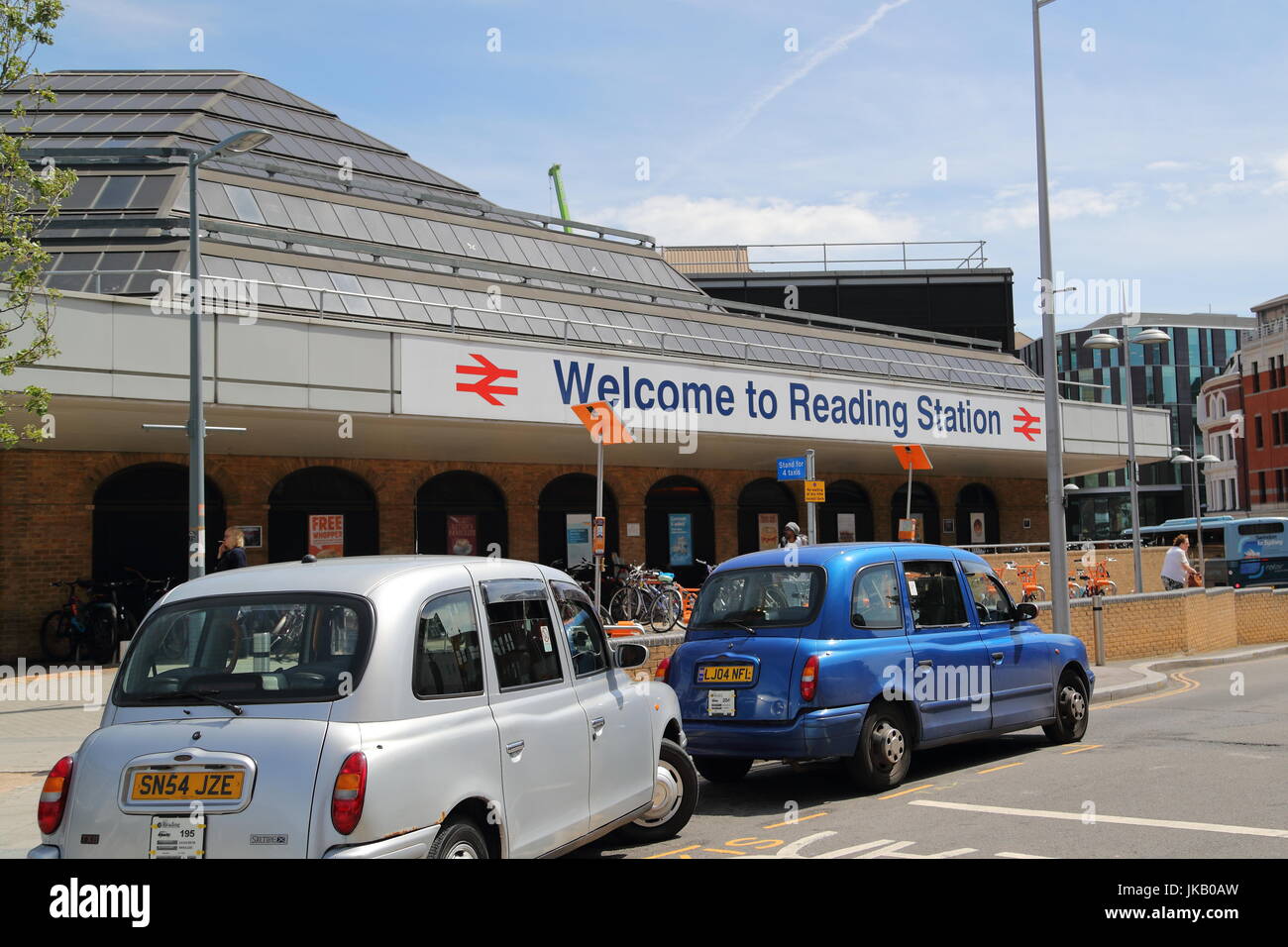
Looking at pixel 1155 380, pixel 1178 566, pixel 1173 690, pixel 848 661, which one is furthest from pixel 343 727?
pixel 1155 380

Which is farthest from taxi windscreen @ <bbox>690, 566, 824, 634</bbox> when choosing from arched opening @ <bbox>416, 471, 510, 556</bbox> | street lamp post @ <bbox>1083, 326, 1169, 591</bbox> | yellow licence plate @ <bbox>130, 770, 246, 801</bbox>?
street lamp post @ <bbox>1083, 326, 1169, 591</bbox>

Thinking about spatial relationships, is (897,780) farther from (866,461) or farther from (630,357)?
(866,461)

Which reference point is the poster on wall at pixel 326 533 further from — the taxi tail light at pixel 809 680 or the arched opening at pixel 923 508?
the arched opening at pixel 923 508

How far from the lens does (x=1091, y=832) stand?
284 inches

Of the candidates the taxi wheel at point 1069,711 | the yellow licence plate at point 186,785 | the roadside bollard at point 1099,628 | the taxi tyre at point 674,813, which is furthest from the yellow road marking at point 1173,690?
the yellow licence plate at point 186,785

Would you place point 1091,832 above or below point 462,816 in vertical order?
below

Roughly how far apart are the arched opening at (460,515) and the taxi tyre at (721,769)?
1364cm

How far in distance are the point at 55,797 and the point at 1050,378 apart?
1568 centimetres

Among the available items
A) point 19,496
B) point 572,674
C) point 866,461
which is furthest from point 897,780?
point 866,461

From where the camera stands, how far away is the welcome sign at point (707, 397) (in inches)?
736

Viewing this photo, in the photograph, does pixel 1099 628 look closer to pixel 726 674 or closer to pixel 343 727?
pixel 726 674
